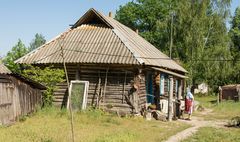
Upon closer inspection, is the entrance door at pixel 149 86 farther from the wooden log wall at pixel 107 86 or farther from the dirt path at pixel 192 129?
the dirt path at pixel 192 129

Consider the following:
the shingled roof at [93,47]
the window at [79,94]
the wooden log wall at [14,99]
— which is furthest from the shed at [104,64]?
the wooden log wall at [14,99]

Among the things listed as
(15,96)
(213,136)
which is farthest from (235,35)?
(15,96)

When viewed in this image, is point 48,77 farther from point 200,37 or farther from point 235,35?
point 235,35

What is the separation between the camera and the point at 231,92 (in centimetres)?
3469

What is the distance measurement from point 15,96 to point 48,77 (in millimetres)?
3448

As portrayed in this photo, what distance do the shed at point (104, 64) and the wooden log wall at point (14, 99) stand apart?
267 centimetres

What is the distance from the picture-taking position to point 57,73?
18.9 metres

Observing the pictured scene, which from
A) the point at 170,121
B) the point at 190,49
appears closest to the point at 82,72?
the point at 170,121

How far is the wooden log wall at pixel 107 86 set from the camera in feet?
61.0

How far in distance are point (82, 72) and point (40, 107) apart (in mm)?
2852

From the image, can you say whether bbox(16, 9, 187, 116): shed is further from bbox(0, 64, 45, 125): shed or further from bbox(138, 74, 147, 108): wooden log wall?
bbox(0, 64, 45, 125): shed

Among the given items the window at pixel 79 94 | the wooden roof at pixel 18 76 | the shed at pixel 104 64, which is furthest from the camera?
the window at pixel 79 94

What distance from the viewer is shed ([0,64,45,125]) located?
14859 mm

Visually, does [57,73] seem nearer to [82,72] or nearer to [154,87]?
[82,72]
